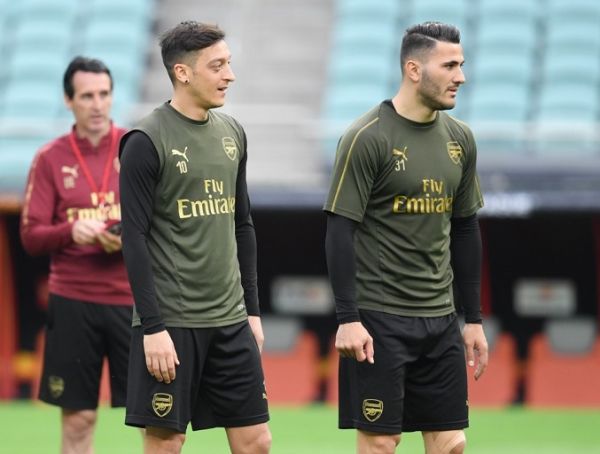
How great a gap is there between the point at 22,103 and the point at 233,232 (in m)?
10.5

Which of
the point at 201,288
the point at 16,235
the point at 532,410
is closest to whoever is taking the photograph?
the point at 201,288

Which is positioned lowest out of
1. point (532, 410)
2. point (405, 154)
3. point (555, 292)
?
point (532, 410)

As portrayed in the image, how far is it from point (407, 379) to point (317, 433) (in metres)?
4.89

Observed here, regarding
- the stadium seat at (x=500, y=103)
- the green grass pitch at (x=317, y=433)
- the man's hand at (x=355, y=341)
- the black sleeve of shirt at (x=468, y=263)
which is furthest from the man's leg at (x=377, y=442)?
the stadium seat at (x=500, y=103)

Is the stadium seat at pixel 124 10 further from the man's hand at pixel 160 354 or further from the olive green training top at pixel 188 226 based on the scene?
the man's hand at pixel 160 354

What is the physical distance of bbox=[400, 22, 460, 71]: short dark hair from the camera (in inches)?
230

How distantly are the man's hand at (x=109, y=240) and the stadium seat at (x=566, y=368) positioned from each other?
6879 millimetres

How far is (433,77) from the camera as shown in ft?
19.1

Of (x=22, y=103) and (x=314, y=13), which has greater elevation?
(x=314, y=13)

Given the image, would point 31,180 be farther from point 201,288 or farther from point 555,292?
point 555,292

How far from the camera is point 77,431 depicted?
22.9 ft

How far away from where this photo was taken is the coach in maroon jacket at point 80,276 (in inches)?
275

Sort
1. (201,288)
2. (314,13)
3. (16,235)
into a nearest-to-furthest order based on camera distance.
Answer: (201,288), (16,235), (314,13)

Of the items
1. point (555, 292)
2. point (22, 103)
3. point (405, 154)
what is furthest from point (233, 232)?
point (22, 103)
